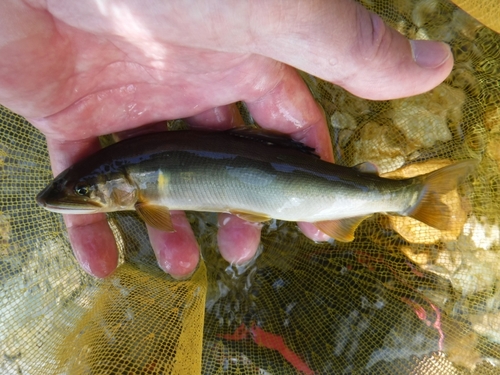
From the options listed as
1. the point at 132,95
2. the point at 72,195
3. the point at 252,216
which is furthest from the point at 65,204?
the point at 252,216

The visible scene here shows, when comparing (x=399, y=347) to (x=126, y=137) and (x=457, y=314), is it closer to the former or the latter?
(x=457, y=314)

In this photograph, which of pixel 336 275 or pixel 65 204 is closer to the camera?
pixel 65 204

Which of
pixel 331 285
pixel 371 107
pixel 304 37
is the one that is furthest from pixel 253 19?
pixel 331 285

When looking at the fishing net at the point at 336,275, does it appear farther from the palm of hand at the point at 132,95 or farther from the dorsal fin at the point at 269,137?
the dorsal fin at the point at 269,137

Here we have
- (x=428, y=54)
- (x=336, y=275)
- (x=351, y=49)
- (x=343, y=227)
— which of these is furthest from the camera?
(x=336, y=275)

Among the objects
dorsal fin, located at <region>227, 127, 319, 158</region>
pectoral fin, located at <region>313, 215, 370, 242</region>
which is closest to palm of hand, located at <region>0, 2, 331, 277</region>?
dorsal fin, located at <region>227, 127, 319, 158</region>

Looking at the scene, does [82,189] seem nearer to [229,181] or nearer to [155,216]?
[155,216]
